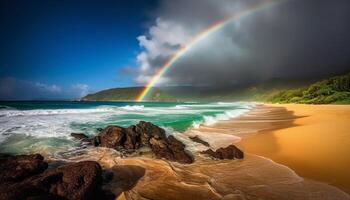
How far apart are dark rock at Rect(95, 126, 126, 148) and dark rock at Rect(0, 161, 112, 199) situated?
4.60 metres

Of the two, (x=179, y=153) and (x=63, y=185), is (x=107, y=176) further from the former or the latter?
(x=179, y=153)

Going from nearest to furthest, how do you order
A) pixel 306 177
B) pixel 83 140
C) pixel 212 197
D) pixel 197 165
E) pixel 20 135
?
pixel 212 197 → pixel 306 177 → pixel 197 165 → pixel 83 140 → pixel 20 135

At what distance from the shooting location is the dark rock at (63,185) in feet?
12.2

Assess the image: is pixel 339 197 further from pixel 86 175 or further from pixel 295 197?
pixel 86 175

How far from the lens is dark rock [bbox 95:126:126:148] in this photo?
29.9ft

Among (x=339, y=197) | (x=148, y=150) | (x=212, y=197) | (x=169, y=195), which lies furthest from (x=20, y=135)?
(x=339, y=197)

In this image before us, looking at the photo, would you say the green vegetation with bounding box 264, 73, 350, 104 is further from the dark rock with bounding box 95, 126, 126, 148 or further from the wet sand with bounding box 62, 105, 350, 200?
the dark rock with bounding box 95, 126, 126, 148

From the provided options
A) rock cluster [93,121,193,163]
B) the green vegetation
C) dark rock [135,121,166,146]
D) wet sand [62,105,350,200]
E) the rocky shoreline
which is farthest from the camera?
the green vegetation

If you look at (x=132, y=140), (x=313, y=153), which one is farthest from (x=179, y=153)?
(x=313, y=153)

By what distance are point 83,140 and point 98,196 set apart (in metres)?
6.44

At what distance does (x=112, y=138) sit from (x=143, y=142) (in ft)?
4.67

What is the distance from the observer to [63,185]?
4113mm

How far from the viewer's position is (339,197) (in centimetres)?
441

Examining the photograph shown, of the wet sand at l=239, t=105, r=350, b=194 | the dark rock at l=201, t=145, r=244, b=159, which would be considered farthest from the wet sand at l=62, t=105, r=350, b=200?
the wet sand at l=239, t=105, r=350, b=194
